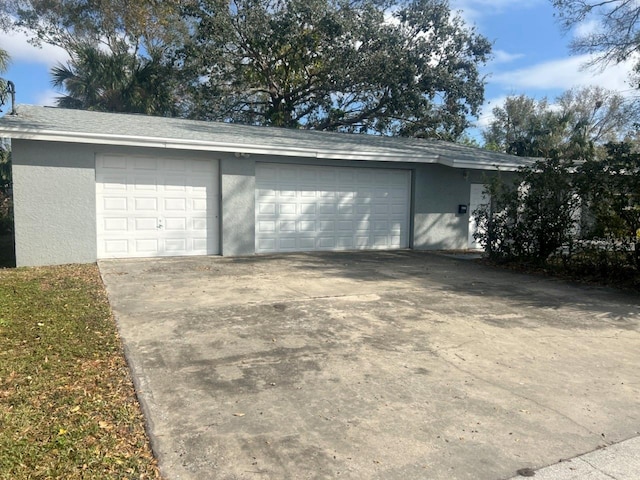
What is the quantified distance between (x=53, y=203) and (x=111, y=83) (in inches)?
461

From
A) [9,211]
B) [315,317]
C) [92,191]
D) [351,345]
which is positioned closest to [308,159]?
[92,191]

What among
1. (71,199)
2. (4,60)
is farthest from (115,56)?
(71,199)

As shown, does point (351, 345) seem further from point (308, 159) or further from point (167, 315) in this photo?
point (308, 159)

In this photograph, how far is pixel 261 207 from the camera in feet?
38.9

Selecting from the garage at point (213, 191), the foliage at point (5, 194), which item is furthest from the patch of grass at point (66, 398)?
the foliage at point (5, 194)

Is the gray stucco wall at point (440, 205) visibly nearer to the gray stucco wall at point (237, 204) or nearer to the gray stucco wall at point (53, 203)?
the gray stucco wall at point (237, 204)

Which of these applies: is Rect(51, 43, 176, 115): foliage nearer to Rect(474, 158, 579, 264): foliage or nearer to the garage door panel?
the garage door panel

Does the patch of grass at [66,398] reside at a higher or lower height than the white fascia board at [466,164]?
lower

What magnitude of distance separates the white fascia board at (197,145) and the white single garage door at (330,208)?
699 mm

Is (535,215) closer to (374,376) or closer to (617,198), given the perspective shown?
(617,198)

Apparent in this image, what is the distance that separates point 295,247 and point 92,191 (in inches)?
193

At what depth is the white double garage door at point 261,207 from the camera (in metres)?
10.4

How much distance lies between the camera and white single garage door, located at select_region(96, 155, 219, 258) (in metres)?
10.2

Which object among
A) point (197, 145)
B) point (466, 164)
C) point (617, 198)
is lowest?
point (617, 198)
